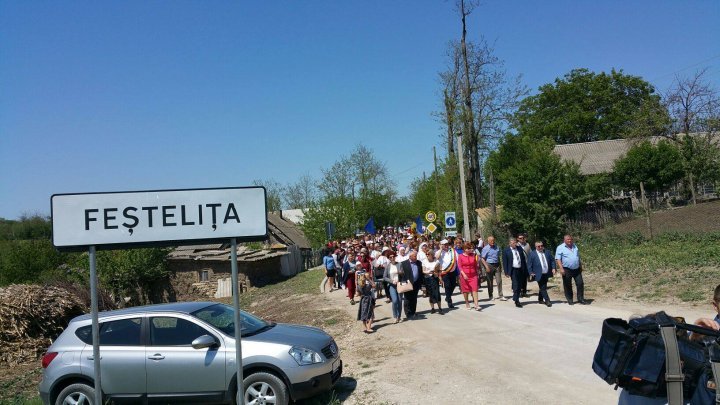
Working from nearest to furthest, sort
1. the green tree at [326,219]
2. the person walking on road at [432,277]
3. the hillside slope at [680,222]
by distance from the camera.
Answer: the person walking on road at [432,277] < the hillside slope at [680,222] < the green tree at [326,219]

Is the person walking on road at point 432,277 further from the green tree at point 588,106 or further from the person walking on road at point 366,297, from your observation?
the green tree at point 588,106

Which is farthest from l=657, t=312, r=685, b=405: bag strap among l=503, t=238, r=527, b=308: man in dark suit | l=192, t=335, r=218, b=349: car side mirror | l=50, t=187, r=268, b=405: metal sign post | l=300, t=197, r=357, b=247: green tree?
l=300, t=197, r=357, b=247: green tree

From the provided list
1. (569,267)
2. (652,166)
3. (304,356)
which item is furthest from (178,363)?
(652,166)

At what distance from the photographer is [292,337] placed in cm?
799

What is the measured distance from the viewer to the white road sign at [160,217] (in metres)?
5.03

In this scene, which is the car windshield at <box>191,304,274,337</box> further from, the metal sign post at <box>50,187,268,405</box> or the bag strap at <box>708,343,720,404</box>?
the bag strap at <box>708,343,720,404</box>

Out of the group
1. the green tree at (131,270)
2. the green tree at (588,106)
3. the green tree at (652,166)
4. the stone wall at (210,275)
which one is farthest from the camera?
the green tree at (588,106)

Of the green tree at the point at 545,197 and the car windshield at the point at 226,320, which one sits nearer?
the car windshield at the point at 226,320

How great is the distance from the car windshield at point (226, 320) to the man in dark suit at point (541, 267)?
24.5 feet

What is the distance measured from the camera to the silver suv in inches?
291

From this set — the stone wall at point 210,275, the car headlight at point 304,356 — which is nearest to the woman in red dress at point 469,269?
the car headlight at point 304,356

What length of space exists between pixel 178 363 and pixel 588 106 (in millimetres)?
64254

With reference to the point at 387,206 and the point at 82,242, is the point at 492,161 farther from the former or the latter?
the point at 82,242

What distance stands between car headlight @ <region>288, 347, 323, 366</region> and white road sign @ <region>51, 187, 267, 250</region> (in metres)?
2.93
